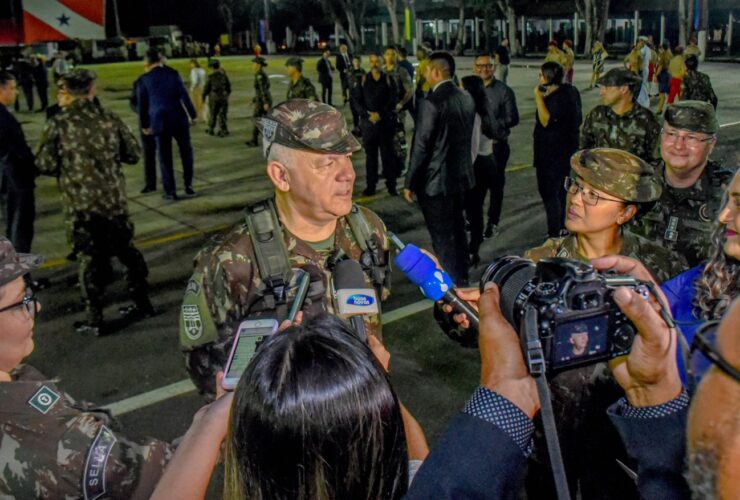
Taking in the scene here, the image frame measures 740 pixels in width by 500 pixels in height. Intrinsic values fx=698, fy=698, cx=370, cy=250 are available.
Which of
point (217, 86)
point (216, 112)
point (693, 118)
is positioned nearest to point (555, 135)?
point (693, 118)

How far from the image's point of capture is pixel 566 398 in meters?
2.81

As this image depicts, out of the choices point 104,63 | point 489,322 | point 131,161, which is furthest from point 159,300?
point 104,63

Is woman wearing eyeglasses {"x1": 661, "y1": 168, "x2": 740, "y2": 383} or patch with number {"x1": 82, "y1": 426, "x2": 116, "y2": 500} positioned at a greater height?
woman wearing eyeglasses {"x1": 661, "y1": 168, "x2": 740, "y2": 383}

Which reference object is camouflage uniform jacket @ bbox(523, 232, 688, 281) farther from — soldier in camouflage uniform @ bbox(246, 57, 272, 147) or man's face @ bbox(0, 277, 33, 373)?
soldier in camouflage uniform @ bbox(246, 57, 272, 147)

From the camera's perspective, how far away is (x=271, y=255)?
2781 mm

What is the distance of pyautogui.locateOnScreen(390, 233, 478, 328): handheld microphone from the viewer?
2.20 meters

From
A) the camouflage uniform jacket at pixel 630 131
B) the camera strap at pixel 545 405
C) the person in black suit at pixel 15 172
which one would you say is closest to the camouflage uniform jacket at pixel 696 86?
the camouflage uniform jacket at pixel 630 131

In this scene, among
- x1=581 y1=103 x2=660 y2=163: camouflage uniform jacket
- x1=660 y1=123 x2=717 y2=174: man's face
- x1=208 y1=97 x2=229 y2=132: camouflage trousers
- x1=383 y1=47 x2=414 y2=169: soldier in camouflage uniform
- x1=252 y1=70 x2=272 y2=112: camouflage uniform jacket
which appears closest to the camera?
x1=660 y1=123 x2=717 y2=174: man's face

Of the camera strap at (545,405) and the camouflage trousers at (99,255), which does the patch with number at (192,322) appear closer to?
the camera strap at (545,405)

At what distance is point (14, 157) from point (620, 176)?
5.68m

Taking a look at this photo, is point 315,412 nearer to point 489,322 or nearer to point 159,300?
point 489,322

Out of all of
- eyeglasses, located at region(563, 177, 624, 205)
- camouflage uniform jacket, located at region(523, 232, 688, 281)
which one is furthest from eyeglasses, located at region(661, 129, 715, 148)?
eyeglasses, located at region(563, 177, 624, 205)

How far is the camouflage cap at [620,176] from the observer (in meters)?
3.19

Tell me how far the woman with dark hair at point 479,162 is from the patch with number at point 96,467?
5387 millimetres
